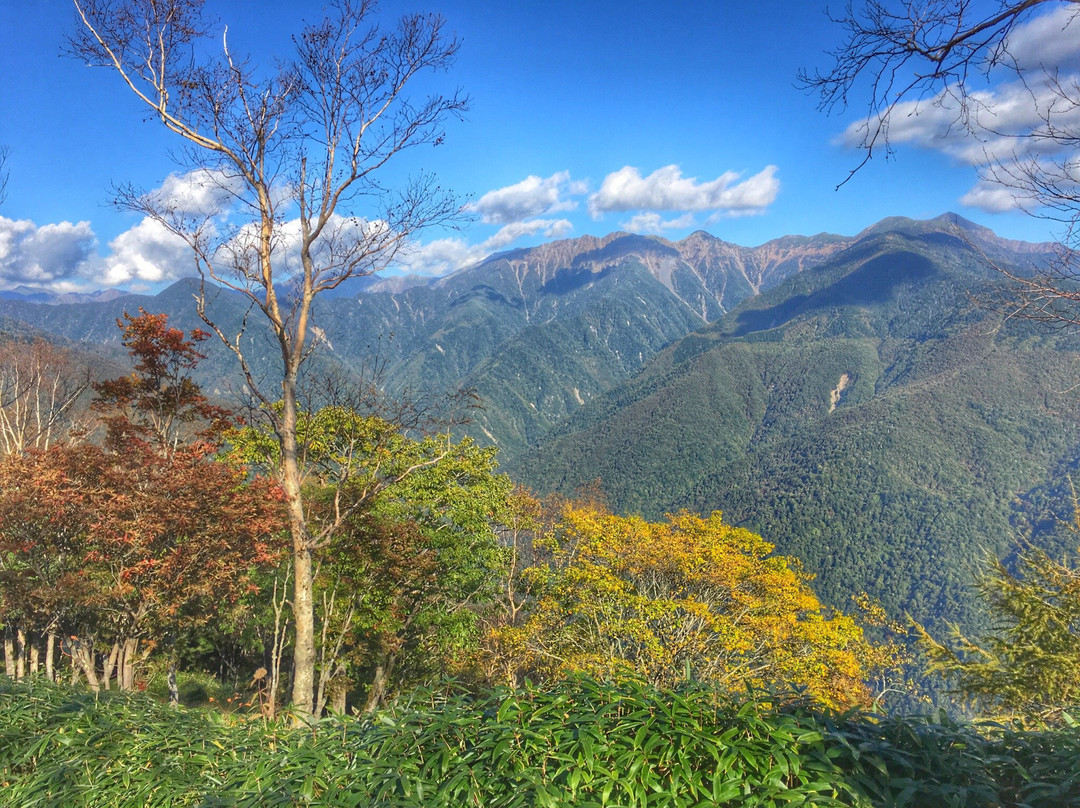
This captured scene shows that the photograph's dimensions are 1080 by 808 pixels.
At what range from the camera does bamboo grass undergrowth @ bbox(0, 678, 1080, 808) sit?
2232 millimetres

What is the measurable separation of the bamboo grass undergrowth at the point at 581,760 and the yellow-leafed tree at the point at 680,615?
827cm

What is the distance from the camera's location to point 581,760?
94.2 inches

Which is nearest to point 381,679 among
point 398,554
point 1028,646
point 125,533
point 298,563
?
point 398,554

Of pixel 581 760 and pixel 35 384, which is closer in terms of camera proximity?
pixel 581 760

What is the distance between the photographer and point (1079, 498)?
43.6ft

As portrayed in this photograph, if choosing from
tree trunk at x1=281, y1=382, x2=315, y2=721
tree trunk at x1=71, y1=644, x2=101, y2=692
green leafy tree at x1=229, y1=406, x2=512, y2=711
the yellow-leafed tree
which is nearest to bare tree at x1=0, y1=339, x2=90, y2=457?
green leafy tree at x1=229, y1=406, x2=512, y2=711

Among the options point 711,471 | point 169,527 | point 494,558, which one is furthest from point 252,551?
point 711,471

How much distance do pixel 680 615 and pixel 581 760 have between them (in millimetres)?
12354

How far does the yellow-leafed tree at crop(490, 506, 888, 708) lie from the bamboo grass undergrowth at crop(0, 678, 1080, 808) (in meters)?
8.27

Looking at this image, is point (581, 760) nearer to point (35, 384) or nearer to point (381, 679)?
point (381, 679)

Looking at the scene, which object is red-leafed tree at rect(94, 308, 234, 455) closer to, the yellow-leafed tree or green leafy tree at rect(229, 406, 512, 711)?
green leafy tree at rect(229, 406, 512, 711)

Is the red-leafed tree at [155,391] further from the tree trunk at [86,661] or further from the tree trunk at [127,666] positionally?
the tree trunk at [86,661]

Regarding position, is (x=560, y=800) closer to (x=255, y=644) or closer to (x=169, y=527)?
(x=169, y=527)

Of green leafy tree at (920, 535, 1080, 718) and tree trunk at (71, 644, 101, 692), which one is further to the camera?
green leafy tree at (920, 535, 1080, 718)
